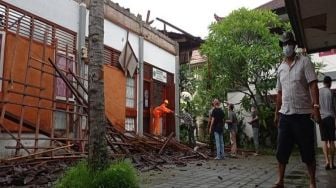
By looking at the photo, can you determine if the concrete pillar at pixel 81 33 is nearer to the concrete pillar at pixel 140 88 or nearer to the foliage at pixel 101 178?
the concrete pillar at pixel 140 88

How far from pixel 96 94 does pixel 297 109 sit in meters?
2.66

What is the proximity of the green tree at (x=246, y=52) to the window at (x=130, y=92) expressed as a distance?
446cm

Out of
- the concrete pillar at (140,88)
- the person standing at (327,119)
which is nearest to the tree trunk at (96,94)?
the person standing at (327,119)

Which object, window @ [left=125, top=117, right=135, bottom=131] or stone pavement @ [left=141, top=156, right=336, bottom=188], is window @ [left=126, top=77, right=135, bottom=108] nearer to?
window @ [left=125, top=117, right=135, bottom=131]

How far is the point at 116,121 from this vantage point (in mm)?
13461

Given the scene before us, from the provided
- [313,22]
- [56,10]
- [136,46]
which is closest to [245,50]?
[136,46]

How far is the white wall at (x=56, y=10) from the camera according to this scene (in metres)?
9.84

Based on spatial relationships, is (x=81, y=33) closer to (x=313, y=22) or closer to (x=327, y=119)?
(x=313, y=22)

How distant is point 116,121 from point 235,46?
6.67 m

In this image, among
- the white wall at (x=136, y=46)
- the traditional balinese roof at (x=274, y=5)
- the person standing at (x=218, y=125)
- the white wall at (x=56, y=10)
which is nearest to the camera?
the white wall at (x=56, y=10)

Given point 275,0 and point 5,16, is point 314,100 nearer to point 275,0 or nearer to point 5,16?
point 5,16

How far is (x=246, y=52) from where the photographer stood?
670 inches

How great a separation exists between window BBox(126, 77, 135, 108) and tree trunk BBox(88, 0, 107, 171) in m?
9.53

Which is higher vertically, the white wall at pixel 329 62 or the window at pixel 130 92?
the white wall at pixel 329 62
